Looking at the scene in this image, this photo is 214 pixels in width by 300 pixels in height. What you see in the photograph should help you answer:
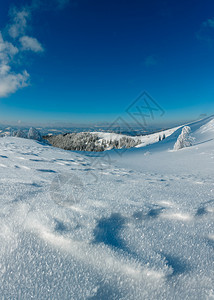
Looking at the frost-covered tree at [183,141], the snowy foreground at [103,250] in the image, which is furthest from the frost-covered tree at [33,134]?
the snowy foreground at [103,250]

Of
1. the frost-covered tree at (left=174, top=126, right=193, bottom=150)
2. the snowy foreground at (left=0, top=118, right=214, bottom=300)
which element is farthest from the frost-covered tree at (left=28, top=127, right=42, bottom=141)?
the snowy foreground at (left=0, top=118, right=214, bottom=300)

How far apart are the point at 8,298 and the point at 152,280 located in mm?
808

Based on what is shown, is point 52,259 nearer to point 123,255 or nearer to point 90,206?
point 123,255

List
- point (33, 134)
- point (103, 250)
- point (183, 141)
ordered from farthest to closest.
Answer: point (33, 134)
point (183, 141)
point (103, 250)

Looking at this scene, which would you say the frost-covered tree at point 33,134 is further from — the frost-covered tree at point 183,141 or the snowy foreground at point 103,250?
the snowy foreground at point 103,250

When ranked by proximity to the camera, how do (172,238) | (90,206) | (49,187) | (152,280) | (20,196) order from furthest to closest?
(49,187), (20,196), (90,206), (172,238), (152,280)

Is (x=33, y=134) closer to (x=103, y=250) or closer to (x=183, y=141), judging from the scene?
(x=183, y=141)

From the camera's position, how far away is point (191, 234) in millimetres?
1240

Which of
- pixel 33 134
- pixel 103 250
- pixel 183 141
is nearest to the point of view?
pixel 103 250

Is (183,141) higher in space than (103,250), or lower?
higher

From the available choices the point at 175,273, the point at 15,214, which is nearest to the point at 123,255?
the point at 175,273

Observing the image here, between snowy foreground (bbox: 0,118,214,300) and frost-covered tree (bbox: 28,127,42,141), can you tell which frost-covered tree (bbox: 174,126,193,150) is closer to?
snowy foreground (bbox: 0,118,214,300)

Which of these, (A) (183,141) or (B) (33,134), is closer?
(A) (183,141)

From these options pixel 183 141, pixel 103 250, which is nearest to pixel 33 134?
pixel 183 141
